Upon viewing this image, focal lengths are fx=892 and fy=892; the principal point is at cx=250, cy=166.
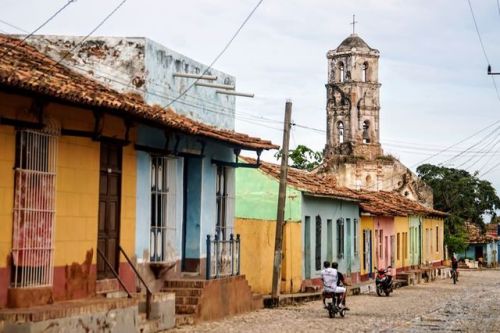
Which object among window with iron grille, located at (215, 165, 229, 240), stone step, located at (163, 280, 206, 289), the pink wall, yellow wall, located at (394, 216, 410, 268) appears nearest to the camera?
stone step, located at (163, 280, 206, 289)

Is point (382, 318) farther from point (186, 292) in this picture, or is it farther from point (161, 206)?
point (161, 206)

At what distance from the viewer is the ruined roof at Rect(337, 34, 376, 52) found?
66750 mm

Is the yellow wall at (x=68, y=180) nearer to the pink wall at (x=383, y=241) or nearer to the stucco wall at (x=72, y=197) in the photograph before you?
the stucco wall at (x=72, y=197)

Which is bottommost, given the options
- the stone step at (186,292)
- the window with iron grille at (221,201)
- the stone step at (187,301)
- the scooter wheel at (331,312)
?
the scooter wheel at (331,312)

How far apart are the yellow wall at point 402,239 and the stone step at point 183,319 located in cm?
2631

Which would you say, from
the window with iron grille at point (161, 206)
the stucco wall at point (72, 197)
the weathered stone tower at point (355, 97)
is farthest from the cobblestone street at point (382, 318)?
the weathered stone tower at point (355, 97)

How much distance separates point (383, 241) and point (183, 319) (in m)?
24.0

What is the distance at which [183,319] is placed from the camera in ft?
54.9

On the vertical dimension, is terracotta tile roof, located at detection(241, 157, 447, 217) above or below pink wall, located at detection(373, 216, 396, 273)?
above

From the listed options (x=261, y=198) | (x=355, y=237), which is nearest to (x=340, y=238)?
(x=355, y=237)

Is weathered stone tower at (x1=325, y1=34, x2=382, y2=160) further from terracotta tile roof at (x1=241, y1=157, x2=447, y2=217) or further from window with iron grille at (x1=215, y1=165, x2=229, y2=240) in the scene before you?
window with iron grille at (x1=215, y1=165, x2=229, y2=240)

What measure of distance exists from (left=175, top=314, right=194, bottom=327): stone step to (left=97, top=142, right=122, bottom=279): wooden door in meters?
1.69

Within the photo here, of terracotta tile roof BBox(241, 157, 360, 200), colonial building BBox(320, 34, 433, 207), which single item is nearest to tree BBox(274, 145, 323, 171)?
colonial building BBox(320, 34, 433, 207)

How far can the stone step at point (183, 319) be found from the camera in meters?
16.5
